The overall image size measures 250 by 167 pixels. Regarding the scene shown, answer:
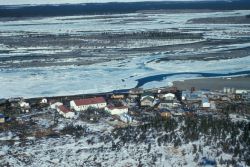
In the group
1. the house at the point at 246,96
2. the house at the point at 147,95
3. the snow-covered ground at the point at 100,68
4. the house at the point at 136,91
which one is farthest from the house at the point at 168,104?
the snow-covered ground at the point at 100,68

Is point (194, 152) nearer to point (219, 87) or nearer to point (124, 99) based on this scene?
point (124, 99)

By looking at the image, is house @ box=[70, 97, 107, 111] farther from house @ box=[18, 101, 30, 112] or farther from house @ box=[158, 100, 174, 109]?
house @ box=[158, 100, 174, 109]

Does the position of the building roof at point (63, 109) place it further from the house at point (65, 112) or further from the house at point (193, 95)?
the house at point (193, 95)

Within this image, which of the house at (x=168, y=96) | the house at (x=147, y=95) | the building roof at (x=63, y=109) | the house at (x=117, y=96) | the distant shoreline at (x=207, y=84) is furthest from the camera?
the distant shoreline at (x=207, y=84)

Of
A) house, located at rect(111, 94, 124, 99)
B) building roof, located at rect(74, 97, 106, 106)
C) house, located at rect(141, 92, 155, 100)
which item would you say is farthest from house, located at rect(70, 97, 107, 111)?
house, located at rect(141, 92, 155, 100)

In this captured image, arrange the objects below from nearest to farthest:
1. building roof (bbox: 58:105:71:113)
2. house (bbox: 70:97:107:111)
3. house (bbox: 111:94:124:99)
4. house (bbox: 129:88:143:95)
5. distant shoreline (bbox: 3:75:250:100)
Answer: building roof (bbox: 58:105:71:113) < house (bbox: 70:97:107:111) < house (bbox: 111:94:124:99) < house (bbox: 129:88:143:95) < distant shoreline (bbox: 3:75:250:100)

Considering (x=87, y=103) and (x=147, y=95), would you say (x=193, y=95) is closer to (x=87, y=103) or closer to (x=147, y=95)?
(x=147, y=95)

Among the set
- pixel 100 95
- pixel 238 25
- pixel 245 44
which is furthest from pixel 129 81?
pixel 238 25

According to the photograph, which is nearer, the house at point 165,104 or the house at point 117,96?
the house at point 165,104

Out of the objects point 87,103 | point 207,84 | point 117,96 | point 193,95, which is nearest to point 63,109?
point 87,103
